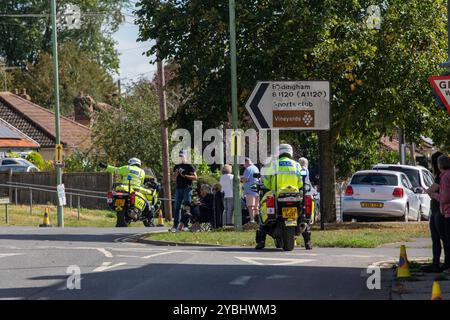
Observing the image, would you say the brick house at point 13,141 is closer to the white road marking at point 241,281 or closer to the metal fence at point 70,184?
the metal fence at point 70,184

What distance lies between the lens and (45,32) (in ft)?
265

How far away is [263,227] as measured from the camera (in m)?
20.4

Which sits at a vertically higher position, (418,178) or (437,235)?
(418,178)

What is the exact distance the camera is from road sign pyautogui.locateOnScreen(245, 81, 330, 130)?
2538 cm

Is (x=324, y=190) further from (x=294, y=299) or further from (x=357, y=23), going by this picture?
(x=294, y=299)

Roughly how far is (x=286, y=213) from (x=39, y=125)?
49.0 metres

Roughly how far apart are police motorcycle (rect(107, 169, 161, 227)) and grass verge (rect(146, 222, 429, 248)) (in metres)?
3.98

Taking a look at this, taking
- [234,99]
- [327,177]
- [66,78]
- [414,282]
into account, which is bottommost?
[414,282]

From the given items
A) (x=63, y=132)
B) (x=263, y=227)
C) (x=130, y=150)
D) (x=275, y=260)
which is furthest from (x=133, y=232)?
(x=63, y=132)

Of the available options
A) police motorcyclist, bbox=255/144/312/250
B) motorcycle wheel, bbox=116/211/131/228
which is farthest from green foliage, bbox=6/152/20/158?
police motorcyclist, bbox=255/144/312/250

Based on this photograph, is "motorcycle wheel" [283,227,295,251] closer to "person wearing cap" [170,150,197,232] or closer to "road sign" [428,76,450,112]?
"road sign" [428,76,450,112]

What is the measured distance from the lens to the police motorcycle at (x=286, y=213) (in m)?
19.7

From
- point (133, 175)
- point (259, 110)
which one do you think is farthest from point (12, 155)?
point (259, 110)

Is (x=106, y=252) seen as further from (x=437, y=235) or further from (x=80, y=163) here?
(x=80, y=163)
